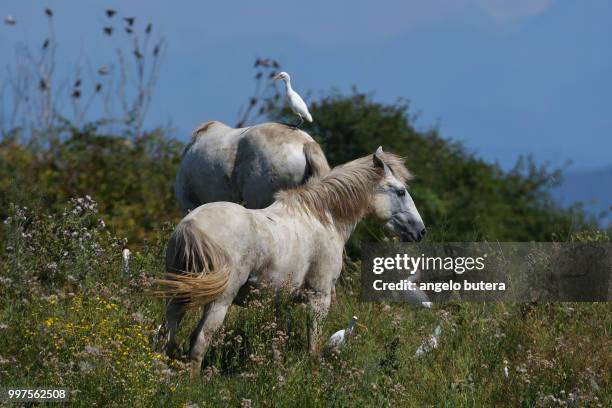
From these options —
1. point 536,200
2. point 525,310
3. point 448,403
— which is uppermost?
point 536,200

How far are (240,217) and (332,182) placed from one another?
4.68ft

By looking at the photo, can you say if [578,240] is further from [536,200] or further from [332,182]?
[536,200]

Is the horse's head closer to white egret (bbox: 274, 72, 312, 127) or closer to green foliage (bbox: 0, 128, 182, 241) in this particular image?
white egret (bbox: 274, 72, 312, 127)

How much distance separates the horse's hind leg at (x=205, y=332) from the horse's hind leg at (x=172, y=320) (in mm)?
161

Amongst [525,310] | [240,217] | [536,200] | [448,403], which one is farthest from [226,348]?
[536,200]

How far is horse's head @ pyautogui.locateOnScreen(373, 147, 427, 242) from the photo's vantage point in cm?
923

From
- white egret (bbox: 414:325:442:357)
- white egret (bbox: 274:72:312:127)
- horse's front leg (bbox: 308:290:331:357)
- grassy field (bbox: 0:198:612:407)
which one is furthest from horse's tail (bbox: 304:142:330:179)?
white egret (bbox: 414:325:442:357)

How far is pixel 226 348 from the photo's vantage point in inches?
314

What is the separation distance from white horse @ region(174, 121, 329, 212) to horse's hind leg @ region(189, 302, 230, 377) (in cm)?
271

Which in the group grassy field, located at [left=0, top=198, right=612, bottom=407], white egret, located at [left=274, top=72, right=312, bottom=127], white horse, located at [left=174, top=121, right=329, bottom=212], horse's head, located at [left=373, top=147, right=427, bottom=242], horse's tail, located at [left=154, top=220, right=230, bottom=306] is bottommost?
grassy field, located at [left=0, top=198, right=612, bottom=407]

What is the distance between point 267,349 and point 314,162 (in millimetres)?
2918

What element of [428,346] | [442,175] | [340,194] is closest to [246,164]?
[340,194]

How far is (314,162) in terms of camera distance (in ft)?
33.1

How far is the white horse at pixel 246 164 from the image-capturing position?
1019cm
